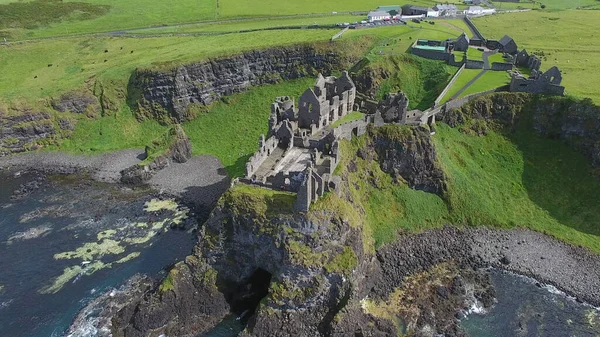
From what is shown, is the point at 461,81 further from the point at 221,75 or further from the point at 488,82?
the point at 221,75

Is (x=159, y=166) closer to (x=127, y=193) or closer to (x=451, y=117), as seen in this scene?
(x=127, y=193)

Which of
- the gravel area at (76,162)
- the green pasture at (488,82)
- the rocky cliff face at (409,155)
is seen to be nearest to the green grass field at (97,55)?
the gravel area at (76,162)

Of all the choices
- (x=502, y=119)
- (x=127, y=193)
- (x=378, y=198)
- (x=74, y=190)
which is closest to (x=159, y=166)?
(x=127, y=193)

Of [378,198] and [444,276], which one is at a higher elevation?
[378,198]

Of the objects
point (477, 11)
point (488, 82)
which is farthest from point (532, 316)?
point (477, 11)

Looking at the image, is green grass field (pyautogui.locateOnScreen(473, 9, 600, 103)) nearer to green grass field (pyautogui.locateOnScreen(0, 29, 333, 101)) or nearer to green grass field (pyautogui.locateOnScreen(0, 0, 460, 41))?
green grass field (pyautogui.locateOnScreen(0, 0, 460, 41))

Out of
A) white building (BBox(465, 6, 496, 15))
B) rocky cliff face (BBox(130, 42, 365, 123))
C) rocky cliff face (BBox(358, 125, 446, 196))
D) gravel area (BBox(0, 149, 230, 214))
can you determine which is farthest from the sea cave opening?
white building (BBox(465, 6, 496, 15))
